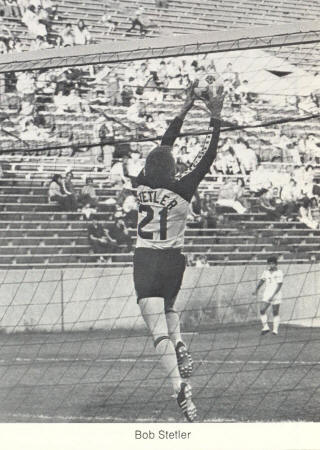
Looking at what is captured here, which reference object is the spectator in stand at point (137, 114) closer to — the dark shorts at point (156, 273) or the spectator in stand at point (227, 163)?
the spectator in stand at point (227, 163)

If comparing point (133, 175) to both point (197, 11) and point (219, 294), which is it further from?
point (197, 11)

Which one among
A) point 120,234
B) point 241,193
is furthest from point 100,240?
point 241,193

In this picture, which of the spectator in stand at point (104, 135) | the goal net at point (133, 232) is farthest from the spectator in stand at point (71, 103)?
the spectator in stand at point (104, 135)

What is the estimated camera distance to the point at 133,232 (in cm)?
1184

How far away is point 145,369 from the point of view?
744 centimetres

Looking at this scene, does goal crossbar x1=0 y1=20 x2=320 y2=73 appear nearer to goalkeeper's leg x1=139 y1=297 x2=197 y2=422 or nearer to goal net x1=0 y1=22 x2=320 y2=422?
goalkeeper's leg x1=139 y1=297 x2=197 y2=422

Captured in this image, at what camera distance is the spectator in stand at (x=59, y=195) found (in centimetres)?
1162

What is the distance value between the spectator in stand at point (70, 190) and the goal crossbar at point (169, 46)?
6415 mm

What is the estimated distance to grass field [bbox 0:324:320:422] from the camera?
5406 mm

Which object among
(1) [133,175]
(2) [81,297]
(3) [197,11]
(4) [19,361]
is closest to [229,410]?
(4) [19,361]

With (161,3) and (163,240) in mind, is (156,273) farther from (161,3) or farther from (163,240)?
(161,3)

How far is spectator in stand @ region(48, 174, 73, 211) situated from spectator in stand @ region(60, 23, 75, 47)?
3.11 m
